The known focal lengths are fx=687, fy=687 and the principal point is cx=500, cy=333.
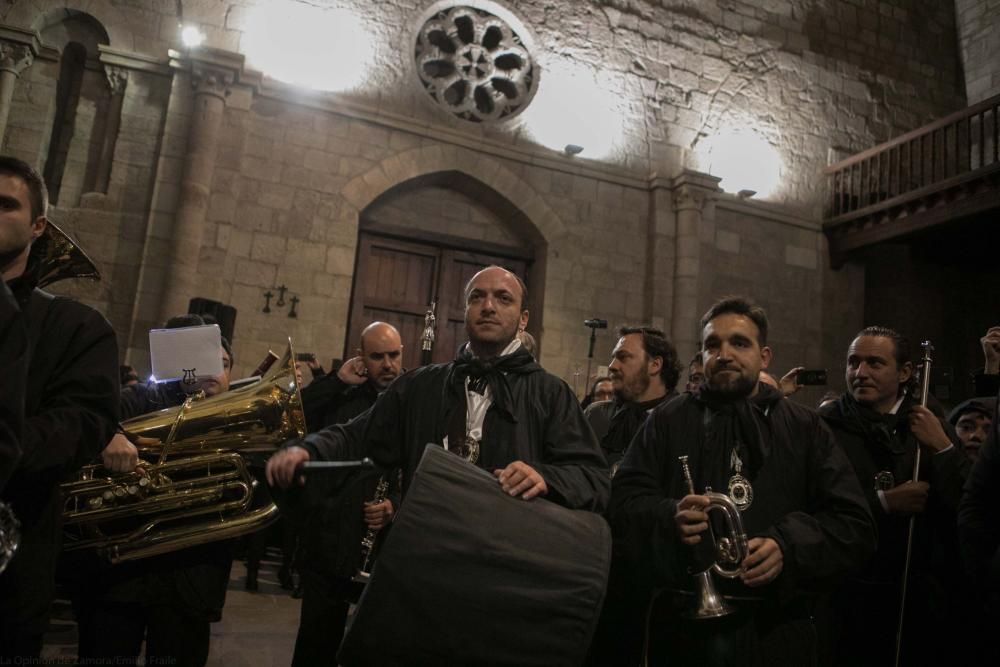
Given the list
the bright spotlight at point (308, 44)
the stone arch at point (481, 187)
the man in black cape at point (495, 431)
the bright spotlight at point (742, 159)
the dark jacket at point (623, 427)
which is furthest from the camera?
the bright spotlight at point (742, 159)

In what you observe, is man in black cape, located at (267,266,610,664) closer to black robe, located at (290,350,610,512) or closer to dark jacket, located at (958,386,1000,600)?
black robe, located at (290,350,610,512)

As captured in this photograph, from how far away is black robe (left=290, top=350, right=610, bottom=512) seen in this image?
87.5 inches

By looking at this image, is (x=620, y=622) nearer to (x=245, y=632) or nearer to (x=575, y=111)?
(x=245, y=632)

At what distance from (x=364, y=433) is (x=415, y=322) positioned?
6364 mm

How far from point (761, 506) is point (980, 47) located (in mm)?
12467

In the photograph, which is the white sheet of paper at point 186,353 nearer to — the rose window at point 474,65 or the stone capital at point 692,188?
the rose window at point 474,65

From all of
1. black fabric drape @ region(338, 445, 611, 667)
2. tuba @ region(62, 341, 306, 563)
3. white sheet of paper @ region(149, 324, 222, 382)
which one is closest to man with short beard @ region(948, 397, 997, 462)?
black fabric drape @ region(338, 445, 611, 667)

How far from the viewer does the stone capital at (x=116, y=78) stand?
298 inches

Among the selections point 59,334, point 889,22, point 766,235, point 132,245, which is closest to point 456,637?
point 59,334

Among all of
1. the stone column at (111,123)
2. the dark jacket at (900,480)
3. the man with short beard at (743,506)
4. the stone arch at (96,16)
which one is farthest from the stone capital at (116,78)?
the dark jacket at (900,480)

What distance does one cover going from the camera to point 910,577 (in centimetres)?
284

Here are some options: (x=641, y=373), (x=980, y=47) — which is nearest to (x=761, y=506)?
(x=641, y=373)

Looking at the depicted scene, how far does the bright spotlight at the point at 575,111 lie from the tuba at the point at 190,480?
7.22 metres

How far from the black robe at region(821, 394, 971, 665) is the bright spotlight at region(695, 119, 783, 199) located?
25.3 ft
